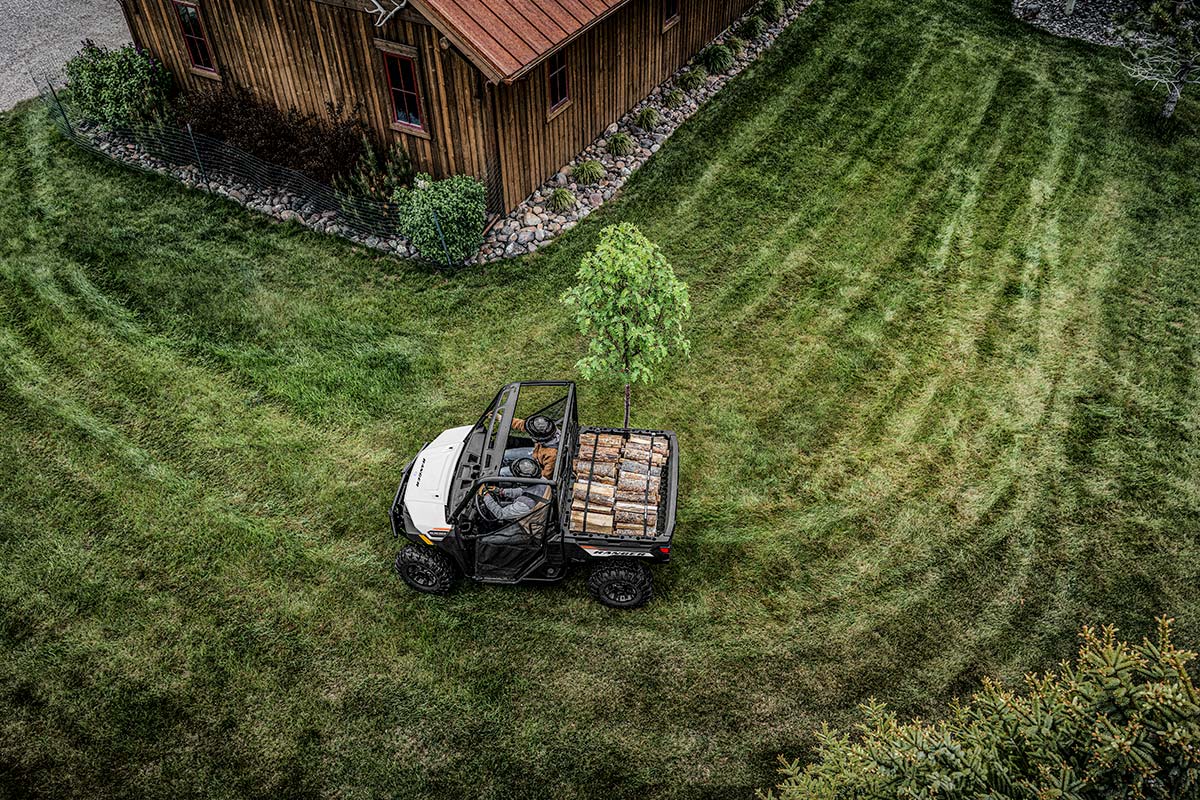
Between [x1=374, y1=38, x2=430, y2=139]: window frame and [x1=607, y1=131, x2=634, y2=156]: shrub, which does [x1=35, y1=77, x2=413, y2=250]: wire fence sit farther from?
[x1=607, y1=131, x2=634, y2=156]: shrub

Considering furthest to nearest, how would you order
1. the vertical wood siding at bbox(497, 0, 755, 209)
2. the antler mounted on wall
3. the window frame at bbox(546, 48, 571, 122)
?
the window frame at bbox(546, 48, 571, 122)
the vertical wood siding at bbox(497, 0, 755, 209)
the antler mounted on wall

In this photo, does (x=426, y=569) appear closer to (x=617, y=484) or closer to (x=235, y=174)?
(x=617, y=484)

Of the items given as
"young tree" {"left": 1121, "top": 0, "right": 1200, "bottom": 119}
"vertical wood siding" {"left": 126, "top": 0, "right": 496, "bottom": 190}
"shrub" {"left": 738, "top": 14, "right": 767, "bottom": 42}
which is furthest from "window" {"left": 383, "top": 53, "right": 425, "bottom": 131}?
"young tree" {"left": 1121, "top": 0, "right": 1200, "bottom": 119}

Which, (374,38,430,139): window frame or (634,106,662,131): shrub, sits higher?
(374,38,430,139): window frame

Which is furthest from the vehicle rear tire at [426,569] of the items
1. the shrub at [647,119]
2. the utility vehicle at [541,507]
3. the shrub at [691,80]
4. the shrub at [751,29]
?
the shrub at [751,29]

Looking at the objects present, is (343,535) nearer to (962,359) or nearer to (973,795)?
(973,795)

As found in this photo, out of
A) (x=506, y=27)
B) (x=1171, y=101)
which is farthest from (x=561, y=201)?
(x=1171, y=101)

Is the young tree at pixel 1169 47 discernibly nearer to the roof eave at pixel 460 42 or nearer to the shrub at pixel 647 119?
the shrub at pixel 647 119
